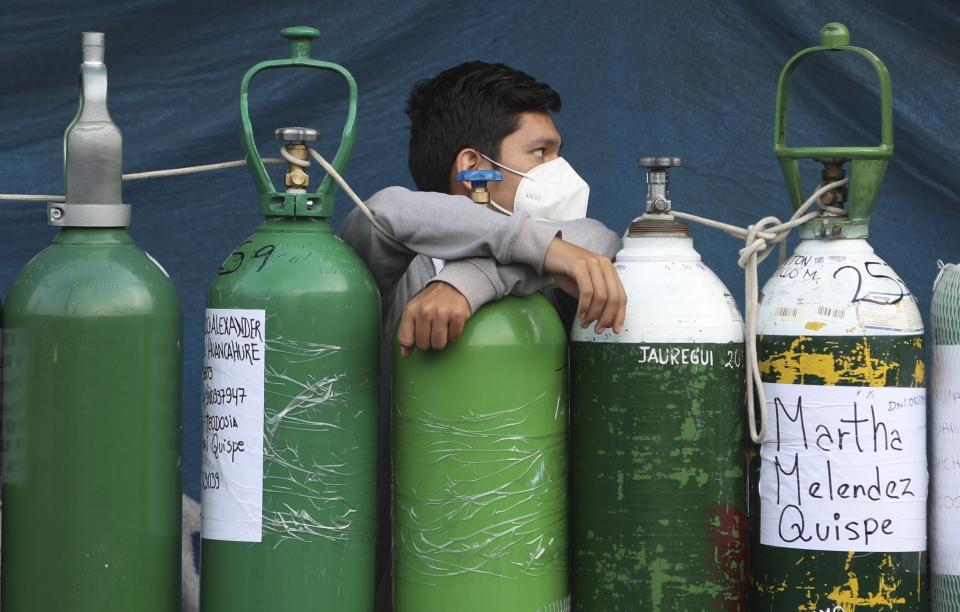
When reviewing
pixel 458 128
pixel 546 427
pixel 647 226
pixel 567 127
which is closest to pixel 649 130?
pixel 567 127

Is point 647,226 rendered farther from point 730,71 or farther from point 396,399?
point 730,71

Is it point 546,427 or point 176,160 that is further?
point 176,160

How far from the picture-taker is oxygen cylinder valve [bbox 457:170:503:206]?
1974 mm

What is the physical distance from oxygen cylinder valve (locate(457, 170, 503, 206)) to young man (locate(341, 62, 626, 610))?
3cm

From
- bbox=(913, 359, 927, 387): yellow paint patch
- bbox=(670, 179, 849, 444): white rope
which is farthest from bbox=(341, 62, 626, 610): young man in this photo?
bbox=(913, 359, 927, 387): yellow paint patch

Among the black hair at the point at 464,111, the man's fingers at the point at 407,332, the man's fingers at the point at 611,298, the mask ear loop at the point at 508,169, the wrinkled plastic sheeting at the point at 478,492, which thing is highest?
the black hair at the point at 464,111

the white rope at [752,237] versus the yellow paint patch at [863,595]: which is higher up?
the white rope at [752,237]

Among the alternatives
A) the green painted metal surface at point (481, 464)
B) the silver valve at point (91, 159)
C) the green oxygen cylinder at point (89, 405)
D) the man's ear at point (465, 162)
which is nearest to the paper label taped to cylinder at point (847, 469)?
the green painted metal surface at point (481, 464)

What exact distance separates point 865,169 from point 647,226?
33 cm

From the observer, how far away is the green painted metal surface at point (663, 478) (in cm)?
187

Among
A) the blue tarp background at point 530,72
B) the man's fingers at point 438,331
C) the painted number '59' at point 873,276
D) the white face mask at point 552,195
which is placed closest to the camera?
the man's fingers at point 438,331

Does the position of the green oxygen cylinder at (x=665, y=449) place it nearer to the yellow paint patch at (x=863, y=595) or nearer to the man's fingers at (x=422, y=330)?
the yellow paint patch at (x=863, y=595)

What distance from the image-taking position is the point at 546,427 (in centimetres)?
189

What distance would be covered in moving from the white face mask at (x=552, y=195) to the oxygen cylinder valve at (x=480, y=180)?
218mm
